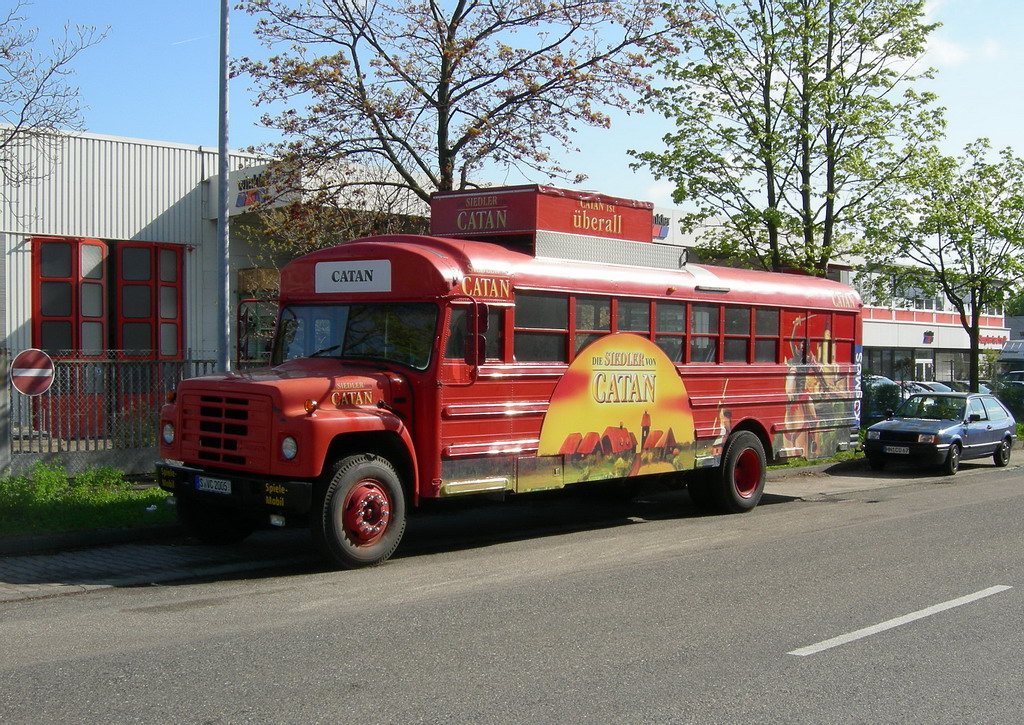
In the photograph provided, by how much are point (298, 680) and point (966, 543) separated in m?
7.49

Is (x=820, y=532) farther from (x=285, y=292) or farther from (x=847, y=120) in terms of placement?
(x=847, y=120)

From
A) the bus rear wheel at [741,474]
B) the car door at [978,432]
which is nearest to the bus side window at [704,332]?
the bus rear wheel at [741,474]

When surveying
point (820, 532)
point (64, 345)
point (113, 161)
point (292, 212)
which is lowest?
point (820, 532)

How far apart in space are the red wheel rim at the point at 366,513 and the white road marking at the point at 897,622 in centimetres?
401

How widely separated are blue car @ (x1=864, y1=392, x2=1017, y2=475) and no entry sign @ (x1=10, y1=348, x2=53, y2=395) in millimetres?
13876

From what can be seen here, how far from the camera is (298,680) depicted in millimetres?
5707

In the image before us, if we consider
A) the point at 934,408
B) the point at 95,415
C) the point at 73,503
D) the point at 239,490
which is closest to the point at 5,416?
the point at 95,415

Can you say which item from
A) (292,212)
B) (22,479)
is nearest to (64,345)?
(292,212)

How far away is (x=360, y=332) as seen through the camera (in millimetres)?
10000

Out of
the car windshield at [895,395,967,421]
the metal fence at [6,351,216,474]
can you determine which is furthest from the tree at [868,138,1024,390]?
the metal fence at [6,351,216,474]

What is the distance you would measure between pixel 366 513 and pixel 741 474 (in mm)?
5995

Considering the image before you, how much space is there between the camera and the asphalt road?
531cm

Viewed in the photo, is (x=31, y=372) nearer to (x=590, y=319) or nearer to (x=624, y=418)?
(x=590, y=319)

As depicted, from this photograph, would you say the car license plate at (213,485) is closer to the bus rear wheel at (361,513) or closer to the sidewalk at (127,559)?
the sidewalk at (127,559)
